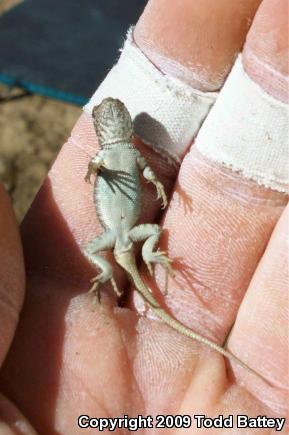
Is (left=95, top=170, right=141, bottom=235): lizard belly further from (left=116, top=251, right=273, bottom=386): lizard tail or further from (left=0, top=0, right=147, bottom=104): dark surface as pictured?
(left=0, top=0, right=147, bottom=104): dark surface

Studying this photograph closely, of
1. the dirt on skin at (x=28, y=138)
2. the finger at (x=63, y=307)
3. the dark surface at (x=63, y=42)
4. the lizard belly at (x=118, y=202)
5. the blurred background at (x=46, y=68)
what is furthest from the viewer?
the dark surface at (x=63, y=42)

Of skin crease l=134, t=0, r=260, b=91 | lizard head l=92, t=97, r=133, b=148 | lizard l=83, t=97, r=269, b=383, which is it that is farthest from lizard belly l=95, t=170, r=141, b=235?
skin crease l=134, t=0, r=260, b=91

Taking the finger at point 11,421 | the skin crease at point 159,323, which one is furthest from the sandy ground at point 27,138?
the finger at point 11,421

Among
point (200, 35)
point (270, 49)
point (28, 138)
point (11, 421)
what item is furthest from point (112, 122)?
point (28, 138)

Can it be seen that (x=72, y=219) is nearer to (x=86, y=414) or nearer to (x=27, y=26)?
(x=86, y=414)

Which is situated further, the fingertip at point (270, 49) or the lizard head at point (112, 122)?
the lizard head at point (112, 122)

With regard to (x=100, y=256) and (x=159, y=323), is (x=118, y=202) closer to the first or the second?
(x=100, y=256)

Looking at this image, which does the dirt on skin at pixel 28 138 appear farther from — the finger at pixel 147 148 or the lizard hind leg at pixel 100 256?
the lizard hind leg at pixel 100 256
